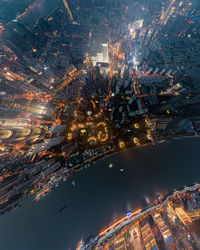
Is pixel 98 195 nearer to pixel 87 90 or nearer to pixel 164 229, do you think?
pixel 164 229

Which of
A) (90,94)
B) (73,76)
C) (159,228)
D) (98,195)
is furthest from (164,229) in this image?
(73,76)

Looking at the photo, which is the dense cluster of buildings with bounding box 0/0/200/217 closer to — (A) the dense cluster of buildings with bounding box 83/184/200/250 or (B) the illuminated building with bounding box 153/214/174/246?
(A) the dense cluster of buildings with bounding box 83/184/200/250

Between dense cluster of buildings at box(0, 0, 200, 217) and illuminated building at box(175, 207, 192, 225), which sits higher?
dense cluster of buildings at box(0, 0, 200, 217)

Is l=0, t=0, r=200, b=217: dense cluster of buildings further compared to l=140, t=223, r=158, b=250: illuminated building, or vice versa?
l=0, t=0, r=200, b=217: dense cluster of buildings

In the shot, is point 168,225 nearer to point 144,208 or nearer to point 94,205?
point 144,208

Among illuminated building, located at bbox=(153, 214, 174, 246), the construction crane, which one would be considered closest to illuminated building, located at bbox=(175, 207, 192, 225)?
illuminated building, located at bbox=(153, 214, 174, 246)

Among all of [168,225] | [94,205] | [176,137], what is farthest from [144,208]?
[176,137]
